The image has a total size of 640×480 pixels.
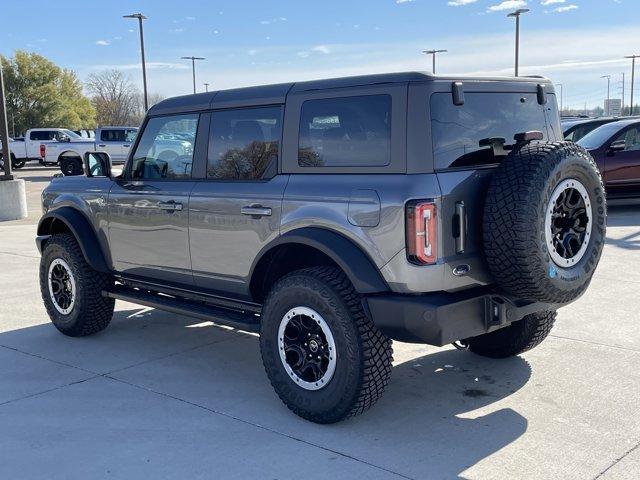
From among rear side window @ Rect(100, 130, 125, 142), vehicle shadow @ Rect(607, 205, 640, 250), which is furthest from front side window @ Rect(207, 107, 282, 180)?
rear side window @ Rect(100, 130, 125, 142)

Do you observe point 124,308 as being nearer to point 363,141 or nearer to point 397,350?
point 397,350

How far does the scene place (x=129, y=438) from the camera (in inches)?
152

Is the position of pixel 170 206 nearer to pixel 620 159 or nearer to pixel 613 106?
pixel 620 159

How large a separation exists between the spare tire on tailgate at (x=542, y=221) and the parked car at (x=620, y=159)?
9.09 metres

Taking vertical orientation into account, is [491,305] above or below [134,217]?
below

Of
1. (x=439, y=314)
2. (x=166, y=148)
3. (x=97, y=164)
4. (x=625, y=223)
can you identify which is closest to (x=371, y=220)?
(x=439, y=314)

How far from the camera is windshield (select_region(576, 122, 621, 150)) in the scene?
492 inches

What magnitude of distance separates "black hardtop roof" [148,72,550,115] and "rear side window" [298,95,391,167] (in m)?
0.10

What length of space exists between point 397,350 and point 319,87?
216 centimetres

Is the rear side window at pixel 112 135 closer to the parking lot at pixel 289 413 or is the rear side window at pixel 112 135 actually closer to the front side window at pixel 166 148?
the parking lot at pixel 289 413

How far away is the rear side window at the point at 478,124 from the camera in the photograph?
146 inches

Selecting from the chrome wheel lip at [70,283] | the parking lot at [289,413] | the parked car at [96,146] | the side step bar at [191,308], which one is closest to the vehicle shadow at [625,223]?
the parking lot at [289,413]

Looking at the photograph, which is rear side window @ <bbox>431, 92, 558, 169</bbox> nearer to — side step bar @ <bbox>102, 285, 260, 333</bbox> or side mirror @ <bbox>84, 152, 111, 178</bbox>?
side step bar @ <bbox>102, 285, 260, 333</bbox>

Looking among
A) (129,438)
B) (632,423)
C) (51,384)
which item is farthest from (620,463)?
(51,384)
